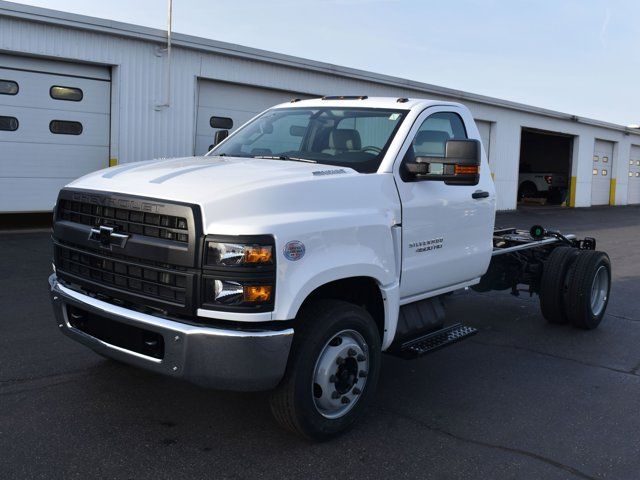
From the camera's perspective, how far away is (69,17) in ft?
39.8

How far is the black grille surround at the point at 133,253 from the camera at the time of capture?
3.25m

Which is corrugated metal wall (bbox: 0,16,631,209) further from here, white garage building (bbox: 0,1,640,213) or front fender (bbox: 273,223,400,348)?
front fender (bbox: 273,223,400,348)

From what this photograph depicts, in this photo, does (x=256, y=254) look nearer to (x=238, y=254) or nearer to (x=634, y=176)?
(x=238, y=254)

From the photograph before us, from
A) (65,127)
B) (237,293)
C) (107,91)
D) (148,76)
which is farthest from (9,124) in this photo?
(237,293)

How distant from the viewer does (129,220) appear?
11.5 feet

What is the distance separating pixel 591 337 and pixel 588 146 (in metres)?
26.0

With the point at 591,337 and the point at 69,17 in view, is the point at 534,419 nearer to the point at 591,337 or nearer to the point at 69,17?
the point at 591,337

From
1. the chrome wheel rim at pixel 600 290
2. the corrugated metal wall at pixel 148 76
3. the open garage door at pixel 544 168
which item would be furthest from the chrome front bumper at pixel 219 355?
the open garage door at pixel 544 168

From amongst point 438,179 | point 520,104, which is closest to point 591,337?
Answer: point 438,179

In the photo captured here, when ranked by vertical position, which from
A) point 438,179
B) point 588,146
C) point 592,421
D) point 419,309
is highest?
point 588,146

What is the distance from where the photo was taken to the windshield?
4375 millimetres

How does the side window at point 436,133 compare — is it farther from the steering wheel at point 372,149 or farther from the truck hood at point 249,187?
the truck hood at point 249,187

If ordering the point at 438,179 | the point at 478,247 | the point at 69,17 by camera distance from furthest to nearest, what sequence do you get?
the point at 69,17
the point at 478,247
the point at 438,179

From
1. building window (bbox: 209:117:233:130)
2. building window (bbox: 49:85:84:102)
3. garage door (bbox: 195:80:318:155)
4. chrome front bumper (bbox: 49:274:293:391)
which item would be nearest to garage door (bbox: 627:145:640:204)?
garage door (bbox: 195:80:318:155)
